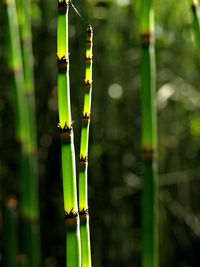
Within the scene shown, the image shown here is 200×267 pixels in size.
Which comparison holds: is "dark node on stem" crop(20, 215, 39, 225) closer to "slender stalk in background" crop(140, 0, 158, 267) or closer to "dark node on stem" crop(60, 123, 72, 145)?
"slender stalk in background" crop(140, 0, 158, 267)

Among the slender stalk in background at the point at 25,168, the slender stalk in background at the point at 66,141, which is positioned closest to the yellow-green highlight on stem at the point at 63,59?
the slender stalk in background at the point at 66,141

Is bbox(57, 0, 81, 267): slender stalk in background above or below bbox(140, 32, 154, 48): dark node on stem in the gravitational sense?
below

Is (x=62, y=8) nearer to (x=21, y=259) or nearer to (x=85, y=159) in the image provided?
(x=85, y=159)

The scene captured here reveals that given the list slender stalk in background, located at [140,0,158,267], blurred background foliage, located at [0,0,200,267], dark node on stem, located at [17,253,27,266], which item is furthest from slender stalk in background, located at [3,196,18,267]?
blurred background foliage, located at [0,0,200,267]

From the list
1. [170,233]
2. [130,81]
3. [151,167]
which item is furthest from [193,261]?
[151,167]

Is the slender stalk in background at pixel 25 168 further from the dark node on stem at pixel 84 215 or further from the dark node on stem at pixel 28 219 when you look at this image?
the dark node on stem at pixel 84 215

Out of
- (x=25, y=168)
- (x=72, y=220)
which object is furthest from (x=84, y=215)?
(x=25, y=168)

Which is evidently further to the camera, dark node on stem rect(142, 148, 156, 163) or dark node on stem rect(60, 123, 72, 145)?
dark node on stem rect(142, 148, 156, 163)
